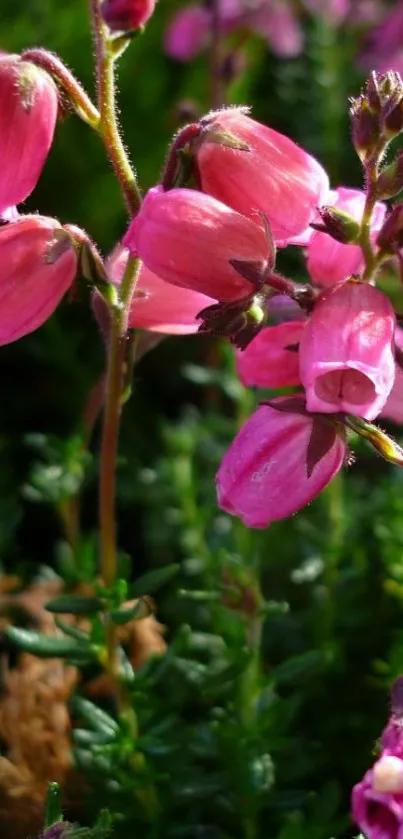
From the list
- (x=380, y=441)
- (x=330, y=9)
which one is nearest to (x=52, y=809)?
(x=380, y=441)

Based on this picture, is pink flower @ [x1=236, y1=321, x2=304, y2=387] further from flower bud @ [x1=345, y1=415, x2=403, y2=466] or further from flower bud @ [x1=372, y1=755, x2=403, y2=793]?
flower bud @ [x1=372, y1=755, x2=403, y2=793]

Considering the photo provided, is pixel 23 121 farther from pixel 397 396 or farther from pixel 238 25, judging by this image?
pixel 238 25

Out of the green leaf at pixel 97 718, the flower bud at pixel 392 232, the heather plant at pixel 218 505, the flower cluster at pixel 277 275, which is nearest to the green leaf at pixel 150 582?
the heather plant at pixel 218 505

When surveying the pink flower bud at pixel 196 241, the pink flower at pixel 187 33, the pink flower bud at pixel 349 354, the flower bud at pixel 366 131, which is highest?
the flower bud at pixel 366 131

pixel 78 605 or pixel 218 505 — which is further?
pixel 78 605

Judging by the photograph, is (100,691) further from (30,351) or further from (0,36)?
(0,36)

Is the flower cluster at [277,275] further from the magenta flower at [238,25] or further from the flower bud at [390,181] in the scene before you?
the magenta flower at [238,25]

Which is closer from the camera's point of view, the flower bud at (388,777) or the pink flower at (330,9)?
the flower bud at (388,777)
